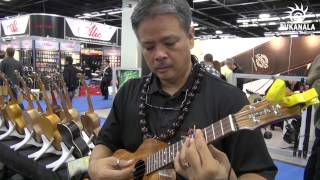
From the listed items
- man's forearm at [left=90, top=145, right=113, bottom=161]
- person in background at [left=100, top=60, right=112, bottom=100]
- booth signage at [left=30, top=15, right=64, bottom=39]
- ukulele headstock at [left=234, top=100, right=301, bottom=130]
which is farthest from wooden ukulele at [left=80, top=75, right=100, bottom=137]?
booth signage at [left=30, top=15, right=64, bottom=39]

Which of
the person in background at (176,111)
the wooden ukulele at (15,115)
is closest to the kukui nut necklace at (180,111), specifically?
Answer: the person in background at (176,111)

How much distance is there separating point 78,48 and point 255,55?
7.71m

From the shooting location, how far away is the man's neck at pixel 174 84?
133 centimetres

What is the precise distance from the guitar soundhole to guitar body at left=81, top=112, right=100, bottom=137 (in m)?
2.31

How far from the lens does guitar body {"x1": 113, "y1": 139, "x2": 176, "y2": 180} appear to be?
48.8 inches

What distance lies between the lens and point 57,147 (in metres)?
3.53

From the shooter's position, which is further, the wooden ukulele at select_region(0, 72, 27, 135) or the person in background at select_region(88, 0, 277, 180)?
the wooden ukulele at select_region(0, 72, 27, 135)

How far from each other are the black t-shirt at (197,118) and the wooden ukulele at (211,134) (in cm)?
7

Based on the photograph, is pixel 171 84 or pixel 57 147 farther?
pixel 57 147

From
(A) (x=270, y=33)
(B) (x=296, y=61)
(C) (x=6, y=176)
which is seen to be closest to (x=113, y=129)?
(C) (x=6, y=176)

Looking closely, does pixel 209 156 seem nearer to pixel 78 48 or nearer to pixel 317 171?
pixel 317 171

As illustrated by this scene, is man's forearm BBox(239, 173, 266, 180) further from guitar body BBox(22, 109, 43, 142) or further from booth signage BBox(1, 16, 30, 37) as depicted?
booth signage BBox(1, 16, 30, 37)

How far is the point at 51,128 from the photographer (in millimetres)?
3584

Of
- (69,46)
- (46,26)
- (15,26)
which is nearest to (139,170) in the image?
(46,26)
